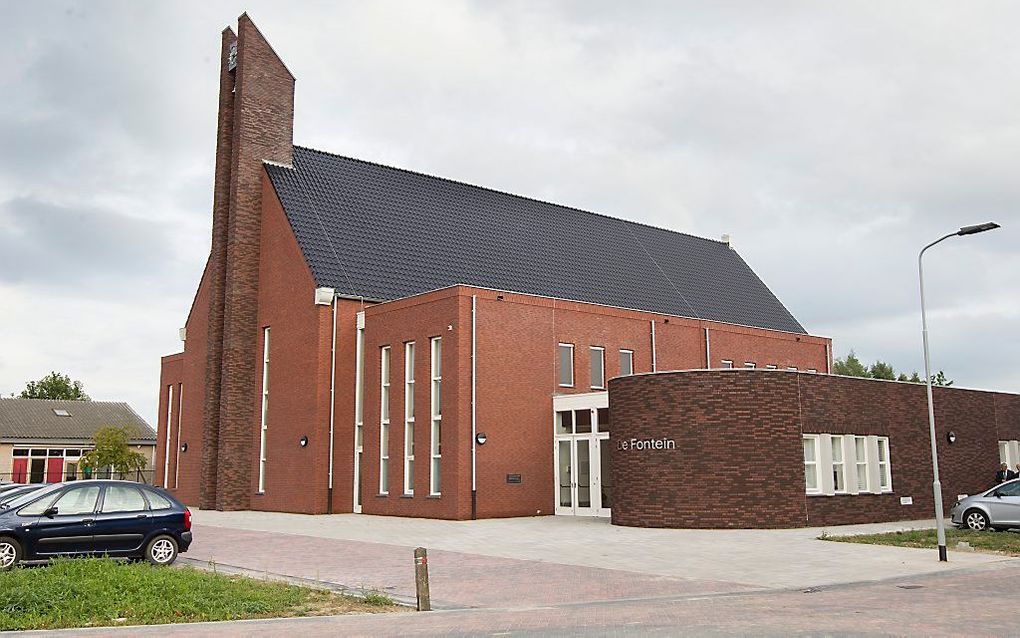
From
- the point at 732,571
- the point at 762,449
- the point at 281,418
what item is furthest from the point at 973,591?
the point at 281,418

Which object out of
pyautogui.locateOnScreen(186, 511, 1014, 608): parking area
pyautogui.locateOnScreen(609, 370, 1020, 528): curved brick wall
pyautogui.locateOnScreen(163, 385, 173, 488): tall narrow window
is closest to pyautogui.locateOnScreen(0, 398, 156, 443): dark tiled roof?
pyautogui.locateOnScreen(163, 385, 173, 488): tall narrow window

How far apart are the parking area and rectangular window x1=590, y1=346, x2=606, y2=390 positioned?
24.6 feet

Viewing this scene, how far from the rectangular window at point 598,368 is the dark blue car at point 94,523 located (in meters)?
17.5

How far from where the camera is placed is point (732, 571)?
1447 cm

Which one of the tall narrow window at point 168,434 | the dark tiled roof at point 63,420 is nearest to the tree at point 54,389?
the dark tiled roof at point 63,420

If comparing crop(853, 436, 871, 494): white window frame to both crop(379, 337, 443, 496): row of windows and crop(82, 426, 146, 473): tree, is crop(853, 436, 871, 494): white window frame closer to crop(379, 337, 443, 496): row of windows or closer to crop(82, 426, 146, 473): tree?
crop(379, 337, 443, 496): row of windows

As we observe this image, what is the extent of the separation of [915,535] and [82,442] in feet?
174

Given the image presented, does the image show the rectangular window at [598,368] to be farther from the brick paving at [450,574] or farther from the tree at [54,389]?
the tree at [54,389]

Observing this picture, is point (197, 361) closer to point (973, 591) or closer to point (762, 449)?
point (762, 449)

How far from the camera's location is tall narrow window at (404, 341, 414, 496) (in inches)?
1099

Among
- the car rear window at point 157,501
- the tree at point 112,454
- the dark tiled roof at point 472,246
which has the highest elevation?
the dark tiled roof at point 472,246

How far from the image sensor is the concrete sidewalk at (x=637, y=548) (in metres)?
14.4

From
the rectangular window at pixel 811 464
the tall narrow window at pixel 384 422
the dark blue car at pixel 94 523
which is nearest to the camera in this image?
the dark blue car at pixel 94 523

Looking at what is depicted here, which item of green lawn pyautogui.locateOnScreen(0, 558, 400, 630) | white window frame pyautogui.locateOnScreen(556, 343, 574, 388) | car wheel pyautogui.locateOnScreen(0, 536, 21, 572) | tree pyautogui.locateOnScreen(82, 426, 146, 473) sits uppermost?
white window frame pyautogui.locateOnScreen(556, 343, 574, 388)
